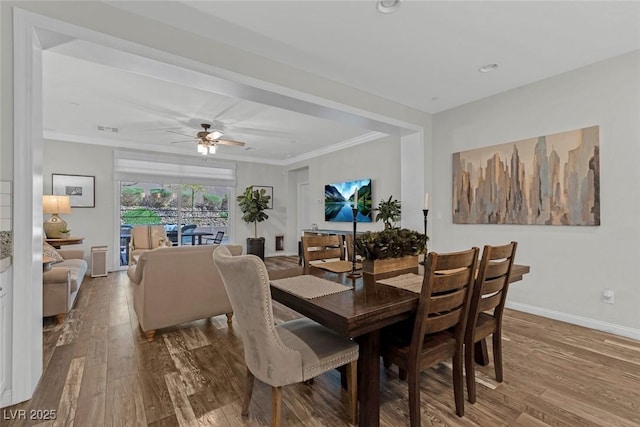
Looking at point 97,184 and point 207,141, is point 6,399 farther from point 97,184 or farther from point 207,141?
point 97,184

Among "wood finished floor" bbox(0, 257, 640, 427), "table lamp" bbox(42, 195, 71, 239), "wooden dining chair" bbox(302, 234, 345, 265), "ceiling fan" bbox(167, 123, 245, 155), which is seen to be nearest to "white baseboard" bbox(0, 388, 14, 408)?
"wood finished floor" bbox(0, 257, 640, 427)

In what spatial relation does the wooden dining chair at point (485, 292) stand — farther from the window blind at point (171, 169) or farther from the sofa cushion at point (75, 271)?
the window blind at point (171, 169)

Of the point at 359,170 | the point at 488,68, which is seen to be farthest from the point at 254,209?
the point at 488,68

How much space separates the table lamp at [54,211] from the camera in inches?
186

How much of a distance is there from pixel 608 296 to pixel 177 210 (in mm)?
7206

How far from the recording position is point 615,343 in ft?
8.72

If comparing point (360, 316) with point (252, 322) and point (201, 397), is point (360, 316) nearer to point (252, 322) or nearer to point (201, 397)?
point (252, 322)

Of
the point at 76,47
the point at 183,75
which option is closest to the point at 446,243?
the point at 183,75

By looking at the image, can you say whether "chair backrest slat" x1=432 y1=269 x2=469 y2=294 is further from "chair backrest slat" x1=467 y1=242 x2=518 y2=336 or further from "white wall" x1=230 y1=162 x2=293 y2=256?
"white wall" x1=230 y1=162 x2=293 y2=256

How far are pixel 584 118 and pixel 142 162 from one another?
7.14 meters

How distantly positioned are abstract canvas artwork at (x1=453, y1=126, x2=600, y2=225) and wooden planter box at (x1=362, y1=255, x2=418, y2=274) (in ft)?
6.75

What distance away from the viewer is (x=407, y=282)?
71.7 inches

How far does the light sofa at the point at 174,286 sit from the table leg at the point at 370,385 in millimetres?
1708

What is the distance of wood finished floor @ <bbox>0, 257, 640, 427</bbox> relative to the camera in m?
1.70
